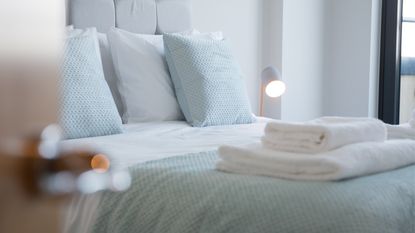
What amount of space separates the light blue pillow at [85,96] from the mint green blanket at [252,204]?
72 cm

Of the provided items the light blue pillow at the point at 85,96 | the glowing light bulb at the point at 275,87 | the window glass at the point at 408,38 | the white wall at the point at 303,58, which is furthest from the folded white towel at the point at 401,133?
the window glass at the point at 408,38

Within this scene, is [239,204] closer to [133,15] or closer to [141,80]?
[141,80]

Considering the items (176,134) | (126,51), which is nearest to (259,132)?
(176,134)

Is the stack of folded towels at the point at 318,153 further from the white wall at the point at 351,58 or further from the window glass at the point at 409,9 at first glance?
the window glass at the point at 409,9

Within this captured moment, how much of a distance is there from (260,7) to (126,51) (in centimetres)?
145

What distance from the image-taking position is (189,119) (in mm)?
2381

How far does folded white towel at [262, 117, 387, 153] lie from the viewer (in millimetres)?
1198

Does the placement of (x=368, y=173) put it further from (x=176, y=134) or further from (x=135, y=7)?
(x=135, y=7)

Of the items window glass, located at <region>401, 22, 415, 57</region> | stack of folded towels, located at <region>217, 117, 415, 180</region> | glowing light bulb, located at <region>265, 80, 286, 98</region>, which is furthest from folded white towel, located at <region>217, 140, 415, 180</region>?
window glass, located at <region>401, 22, 415, 57</region>

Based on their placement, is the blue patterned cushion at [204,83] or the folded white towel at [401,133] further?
the blue patterned cushion at [204,83]

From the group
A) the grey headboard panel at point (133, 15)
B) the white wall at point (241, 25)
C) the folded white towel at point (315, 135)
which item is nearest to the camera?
the folded white towel at point (315, 135)

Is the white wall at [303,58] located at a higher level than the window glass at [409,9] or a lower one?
lower

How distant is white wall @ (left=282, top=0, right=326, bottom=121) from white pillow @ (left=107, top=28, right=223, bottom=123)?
4.26 feet

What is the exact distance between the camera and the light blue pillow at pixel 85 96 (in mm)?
1859
